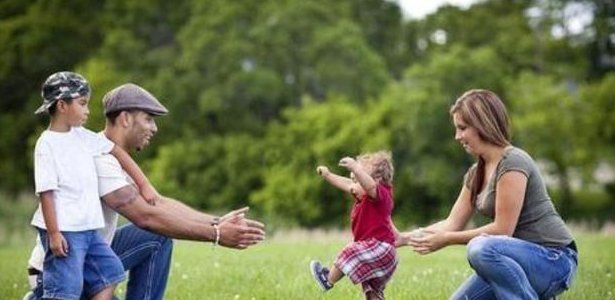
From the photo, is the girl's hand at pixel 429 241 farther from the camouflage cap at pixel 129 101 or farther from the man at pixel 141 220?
the camouflage cap at pixel 129 101

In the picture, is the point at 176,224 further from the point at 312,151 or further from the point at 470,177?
the point at 312,151

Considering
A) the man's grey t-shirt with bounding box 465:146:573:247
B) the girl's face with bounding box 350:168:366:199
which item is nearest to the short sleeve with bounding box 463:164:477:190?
the man's grey t-shirt with bounding box 465:146:573:247

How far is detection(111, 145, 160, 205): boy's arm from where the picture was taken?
681cm

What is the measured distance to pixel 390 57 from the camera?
5272cm

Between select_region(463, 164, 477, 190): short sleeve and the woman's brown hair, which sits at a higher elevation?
the woman's brown hair

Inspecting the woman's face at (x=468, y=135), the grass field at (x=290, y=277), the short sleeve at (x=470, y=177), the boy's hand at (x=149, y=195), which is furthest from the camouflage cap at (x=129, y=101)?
the grass field at (x=290, y=277)

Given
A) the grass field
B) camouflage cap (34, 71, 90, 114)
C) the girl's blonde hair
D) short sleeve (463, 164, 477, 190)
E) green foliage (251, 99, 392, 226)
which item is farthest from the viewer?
green foliage (251, 99, 392, 226)

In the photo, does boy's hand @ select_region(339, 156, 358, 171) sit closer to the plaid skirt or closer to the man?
the plaid skirt

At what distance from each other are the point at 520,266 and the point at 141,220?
256cm

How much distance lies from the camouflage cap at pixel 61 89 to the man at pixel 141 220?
0.38 m

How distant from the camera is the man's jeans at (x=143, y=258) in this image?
7.21 meters

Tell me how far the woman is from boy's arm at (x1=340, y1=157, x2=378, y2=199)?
0.61m

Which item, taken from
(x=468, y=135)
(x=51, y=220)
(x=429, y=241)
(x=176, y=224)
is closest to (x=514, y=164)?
(x=468, y=135)

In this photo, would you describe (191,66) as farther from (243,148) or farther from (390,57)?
(390,57)
